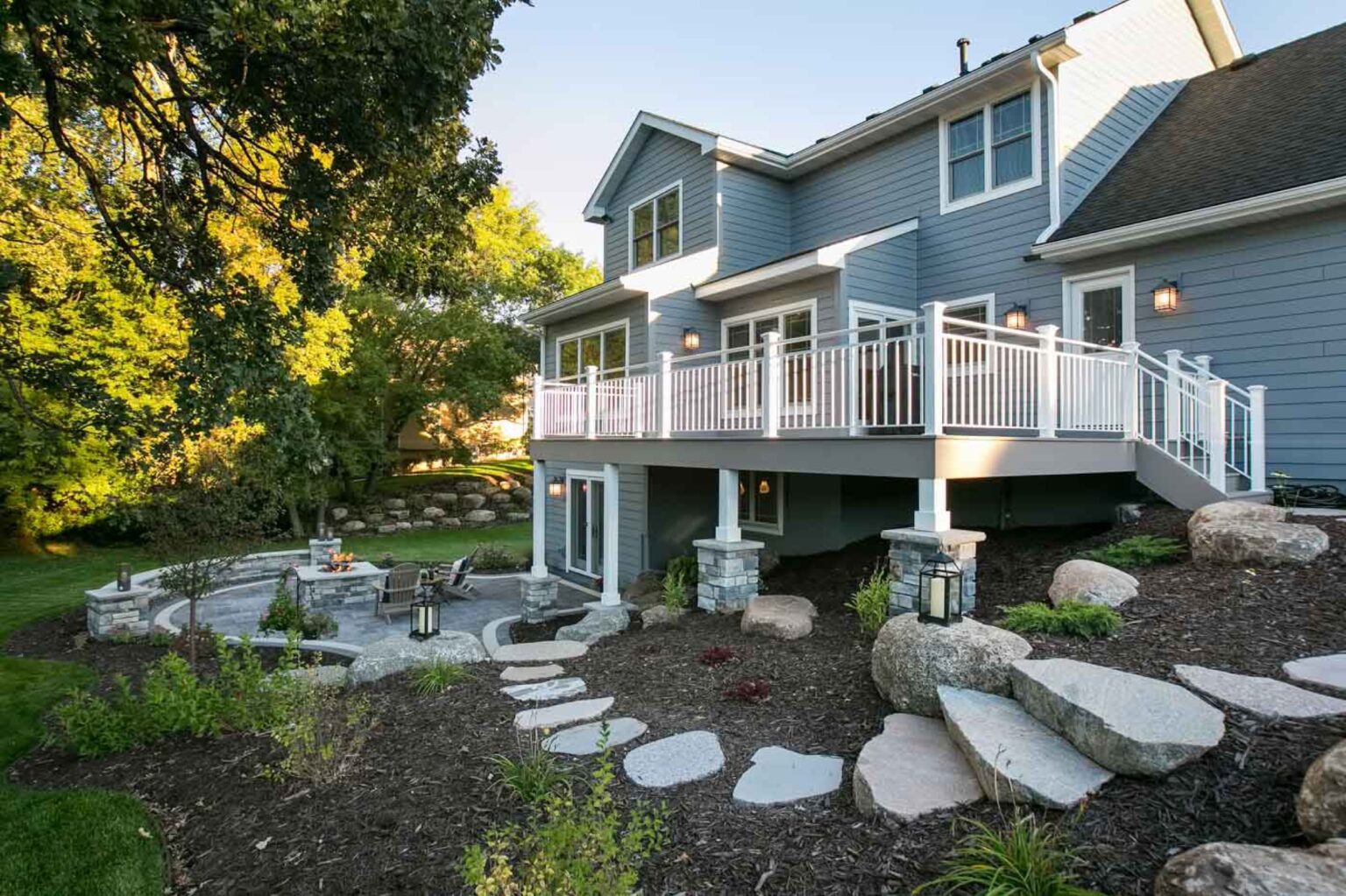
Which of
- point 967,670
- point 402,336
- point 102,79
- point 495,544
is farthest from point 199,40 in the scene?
point 402,336

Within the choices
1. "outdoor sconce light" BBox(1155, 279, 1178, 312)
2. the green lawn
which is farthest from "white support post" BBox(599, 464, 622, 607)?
"outdoor sconce light" BBox(1155, 279, 1178, 312)

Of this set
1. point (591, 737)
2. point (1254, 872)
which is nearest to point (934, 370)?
point (591, 737)

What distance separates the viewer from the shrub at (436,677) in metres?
5.41

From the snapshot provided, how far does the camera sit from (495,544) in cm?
1761

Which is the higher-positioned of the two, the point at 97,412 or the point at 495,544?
the point at 97,412

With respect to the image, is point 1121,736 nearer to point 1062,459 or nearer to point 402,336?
point 1062,459

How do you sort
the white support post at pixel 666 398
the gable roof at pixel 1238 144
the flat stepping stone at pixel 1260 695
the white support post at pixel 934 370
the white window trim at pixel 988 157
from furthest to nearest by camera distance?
the white window trim at pixel 988 157 < the white support post at pixel 666 398 < the gable roof at pixel 1238 144 < the white support post at pixel 934 370 < the flat stepping stone at pixel 1260 695

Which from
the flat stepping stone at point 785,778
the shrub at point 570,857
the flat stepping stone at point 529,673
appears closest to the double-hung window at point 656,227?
the flat stepping stone at point 529,673

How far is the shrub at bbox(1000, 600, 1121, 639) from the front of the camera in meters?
4.56

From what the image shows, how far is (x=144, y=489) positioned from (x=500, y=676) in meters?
6.27

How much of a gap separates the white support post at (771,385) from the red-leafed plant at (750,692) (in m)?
3.02

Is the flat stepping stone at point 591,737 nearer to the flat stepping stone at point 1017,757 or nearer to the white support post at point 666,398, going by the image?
the flat stepping stone at point 1017,757

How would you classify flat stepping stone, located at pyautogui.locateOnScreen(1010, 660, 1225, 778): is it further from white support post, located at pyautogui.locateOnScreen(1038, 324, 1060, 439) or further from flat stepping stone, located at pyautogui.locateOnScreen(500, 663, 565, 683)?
flat stepping stone, located at pyautogui.locateOnScreen(500, 663, 565, 683)

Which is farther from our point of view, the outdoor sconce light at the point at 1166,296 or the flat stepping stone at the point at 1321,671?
the outdoor sconce light at the point at 1166,296
